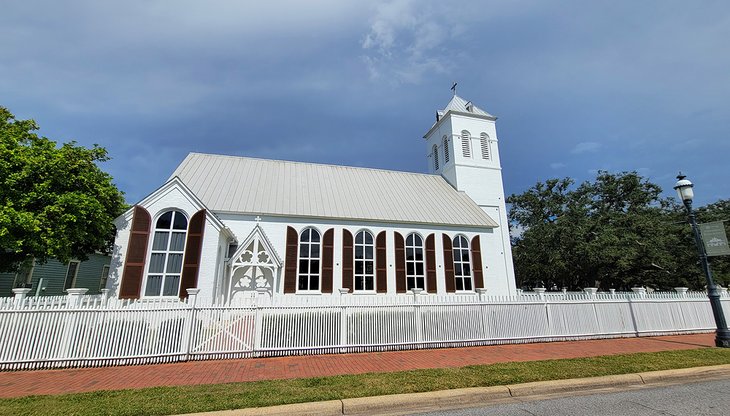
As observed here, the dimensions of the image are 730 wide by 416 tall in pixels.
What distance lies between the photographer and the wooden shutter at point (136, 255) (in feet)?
43.4

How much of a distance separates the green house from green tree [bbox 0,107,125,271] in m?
5.89

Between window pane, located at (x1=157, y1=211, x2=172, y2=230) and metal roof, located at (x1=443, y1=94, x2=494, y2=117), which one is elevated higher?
metal roof, located at (x1=443, y1=94, x2=494, y2=117)

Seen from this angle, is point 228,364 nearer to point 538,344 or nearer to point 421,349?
point 421,349

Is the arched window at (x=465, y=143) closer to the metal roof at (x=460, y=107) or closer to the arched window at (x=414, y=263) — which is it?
the metal roof at (x=460, y=107)

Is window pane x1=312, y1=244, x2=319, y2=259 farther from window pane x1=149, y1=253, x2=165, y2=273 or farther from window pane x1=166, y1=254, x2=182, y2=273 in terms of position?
window pane x1=149, y1=253, x2=165, y2=273

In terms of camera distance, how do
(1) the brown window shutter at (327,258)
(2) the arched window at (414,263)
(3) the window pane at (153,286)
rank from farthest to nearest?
(2) the arched window at (414,263) → (1) the brown window shutter at (327,258) → (3) the window pane at (153,286)

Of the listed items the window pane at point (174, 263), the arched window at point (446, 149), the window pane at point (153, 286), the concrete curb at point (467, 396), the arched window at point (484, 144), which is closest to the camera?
the concrete curb at point (467, 396)

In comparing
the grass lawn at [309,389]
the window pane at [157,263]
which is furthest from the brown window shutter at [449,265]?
the window pane at [157,263]

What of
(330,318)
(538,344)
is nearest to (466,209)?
(538,344)

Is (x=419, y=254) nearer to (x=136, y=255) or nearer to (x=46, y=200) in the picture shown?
(x=136, y=255)

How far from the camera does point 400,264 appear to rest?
19.3 metres

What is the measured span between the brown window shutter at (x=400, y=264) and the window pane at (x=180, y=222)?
11013 millimetres

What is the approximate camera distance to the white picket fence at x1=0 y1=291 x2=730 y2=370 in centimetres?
922

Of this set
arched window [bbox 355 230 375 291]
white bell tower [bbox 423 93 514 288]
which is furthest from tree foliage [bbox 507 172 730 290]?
arched window [bbox 355 230 375 291]
